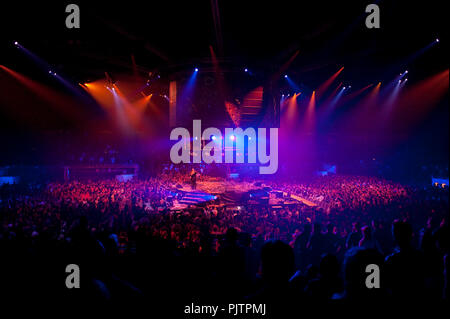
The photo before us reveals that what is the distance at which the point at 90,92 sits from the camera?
2248cm

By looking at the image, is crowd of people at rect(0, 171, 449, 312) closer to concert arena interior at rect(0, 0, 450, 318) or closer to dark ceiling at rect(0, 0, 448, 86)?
concert arena interior at rect(0, 0, 450, 318)

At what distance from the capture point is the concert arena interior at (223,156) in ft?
7.48

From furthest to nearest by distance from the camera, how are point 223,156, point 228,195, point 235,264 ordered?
point 223,156
point 228,195
point 235,264

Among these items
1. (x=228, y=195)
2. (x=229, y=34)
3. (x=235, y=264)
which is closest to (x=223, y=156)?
(x=228, y=195)

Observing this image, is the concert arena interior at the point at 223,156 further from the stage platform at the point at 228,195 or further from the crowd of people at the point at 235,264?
the stage platform at the point at 228,195

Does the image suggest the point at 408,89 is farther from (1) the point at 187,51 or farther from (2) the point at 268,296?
(2) the point at 268,296

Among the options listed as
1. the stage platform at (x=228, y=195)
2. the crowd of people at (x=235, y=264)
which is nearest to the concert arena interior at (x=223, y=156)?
the crowd of people at (x=235, y=264)

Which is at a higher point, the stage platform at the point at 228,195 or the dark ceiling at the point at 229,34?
the dark ceiling at the point at 229,34

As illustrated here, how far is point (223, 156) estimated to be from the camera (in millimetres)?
22594

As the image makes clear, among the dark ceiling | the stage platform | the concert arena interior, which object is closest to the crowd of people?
the concert arena interior

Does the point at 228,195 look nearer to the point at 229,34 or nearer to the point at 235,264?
the point at 229,34

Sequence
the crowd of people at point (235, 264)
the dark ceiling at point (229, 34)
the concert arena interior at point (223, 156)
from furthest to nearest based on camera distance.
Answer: the dark ceiling at point (229, 34), the concert arena interior at point (223, 156), the crowd of people at point (235, 264)

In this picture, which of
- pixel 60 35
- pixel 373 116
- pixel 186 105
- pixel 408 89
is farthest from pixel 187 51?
pixel 373 116

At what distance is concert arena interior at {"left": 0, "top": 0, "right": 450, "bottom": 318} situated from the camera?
2.28 meters
